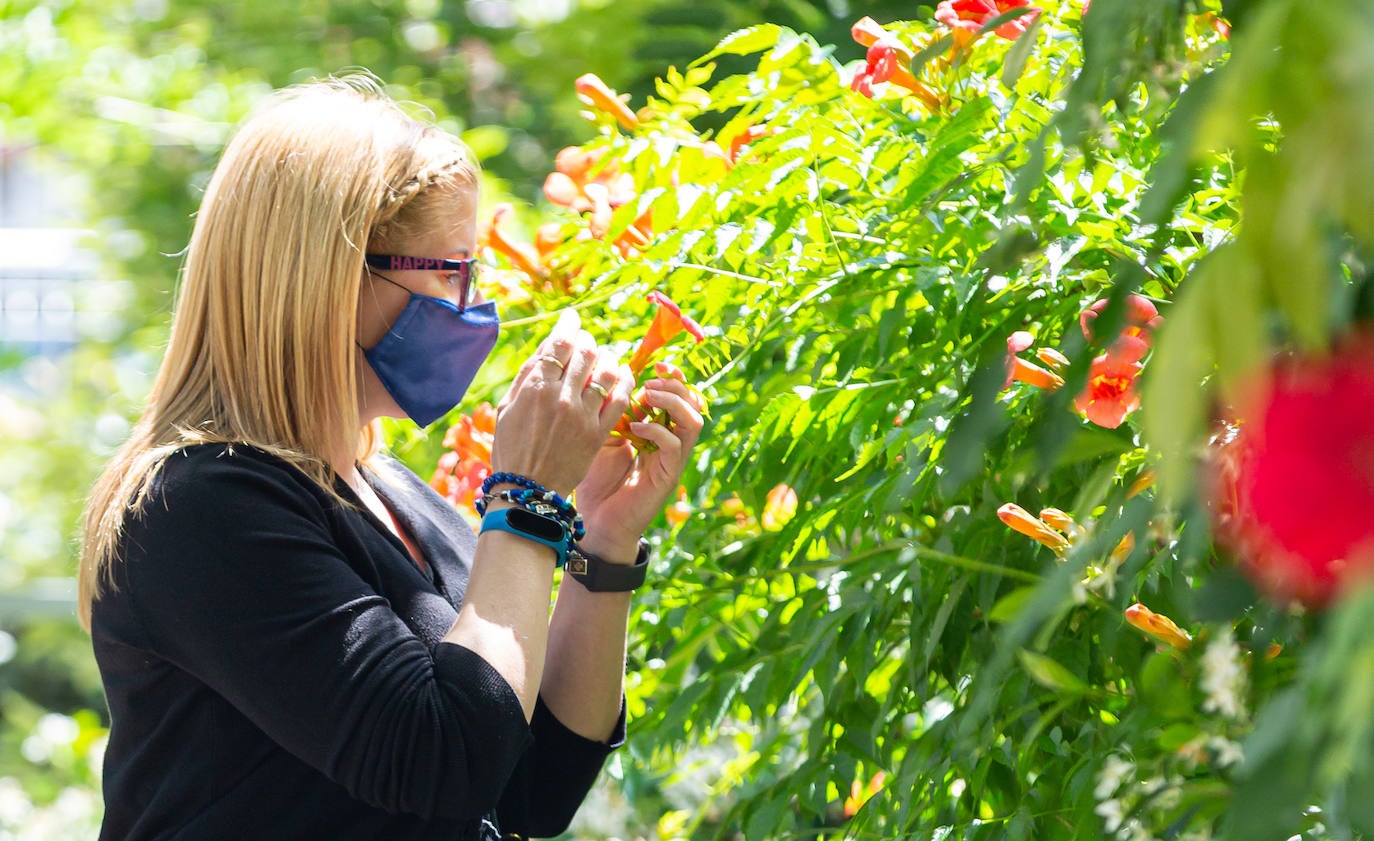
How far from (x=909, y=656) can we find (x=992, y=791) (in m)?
0.15

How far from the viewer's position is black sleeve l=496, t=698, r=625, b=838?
1.77 m

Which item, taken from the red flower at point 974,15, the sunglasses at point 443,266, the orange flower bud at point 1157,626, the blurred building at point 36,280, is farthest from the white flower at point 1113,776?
the blurred building at point 36,280

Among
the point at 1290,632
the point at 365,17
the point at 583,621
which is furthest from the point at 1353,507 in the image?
the point at 365,17

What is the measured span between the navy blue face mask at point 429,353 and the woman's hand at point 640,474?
0.72ft

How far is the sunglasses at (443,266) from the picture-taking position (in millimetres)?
1667

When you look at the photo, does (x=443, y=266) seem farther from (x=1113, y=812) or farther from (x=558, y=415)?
(x=1113, y=812)

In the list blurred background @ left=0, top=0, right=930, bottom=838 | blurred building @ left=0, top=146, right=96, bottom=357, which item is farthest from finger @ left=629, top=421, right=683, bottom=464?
blurred building @ left=0, top=146, right=96, bottom=357

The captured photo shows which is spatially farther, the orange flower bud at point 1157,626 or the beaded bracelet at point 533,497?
the beaded bracelet at point 533,497

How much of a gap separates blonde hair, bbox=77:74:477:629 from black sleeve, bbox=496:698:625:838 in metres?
0.48

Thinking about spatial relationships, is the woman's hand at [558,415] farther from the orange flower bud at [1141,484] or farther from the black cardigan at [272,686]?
the orange flower bud at [1141,484]

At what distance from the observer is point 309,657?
4.49 ft

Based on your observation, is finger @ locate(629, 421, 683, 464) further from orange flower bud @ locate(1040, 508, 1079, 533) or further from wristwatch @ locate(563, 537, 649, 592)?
orange flower bud @ locate(1040, 508, 1079, 533)

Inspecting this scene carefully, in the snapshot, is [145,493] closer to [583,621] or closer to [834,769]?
[583,621]

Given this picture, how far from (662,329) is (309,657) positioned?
0.55 m
